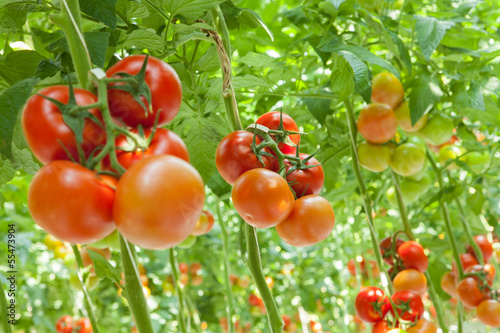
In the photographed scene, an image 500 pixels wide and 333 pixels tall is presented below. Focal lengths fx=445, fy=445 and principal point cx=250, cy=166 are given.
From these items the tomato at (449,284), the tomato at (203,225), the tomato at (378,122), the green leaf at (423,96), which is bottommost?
the tomato at (449,284)

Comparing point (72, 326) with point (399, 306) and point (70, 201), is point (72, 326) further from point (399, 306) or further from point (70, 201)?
point (70, 201)

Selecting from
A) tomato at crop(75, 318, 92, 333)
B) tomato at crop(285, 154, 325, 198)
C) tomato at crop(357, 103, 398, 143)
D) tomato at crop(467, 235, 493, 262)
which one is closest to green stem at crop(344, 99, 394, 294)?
tomato at crop(357, 103, 398, 143)

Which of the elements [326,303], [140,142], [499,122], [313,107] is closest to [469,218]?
[499,122]

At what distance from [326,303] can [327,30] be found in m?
2.62

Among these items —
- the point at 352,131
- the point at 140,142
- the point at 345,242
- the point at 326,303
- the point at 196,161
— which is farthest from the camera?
the point at 326,303

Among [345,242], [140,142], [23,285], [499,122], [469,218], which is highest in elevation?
[140,142]

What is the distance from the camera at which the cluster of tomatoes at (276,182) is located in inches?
18.4

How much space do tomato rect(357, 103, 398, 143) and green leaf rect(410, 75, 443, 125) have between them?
0.06 meters

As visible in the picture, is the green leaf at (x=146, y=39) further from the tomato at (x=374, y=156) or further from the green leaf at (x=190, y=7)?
the tomato at (x=374, y=156)

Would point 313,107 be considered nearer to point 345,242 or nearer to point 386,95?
point 386,95

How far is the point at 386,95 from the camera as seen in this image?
3.24 feet

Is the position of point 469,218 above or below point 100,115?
below

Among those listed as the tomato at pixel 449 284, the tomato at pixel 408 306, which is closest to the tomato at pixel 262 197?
the tomato at pixel 408 306

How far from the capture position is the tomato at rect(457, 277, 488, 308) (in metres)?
1.14
